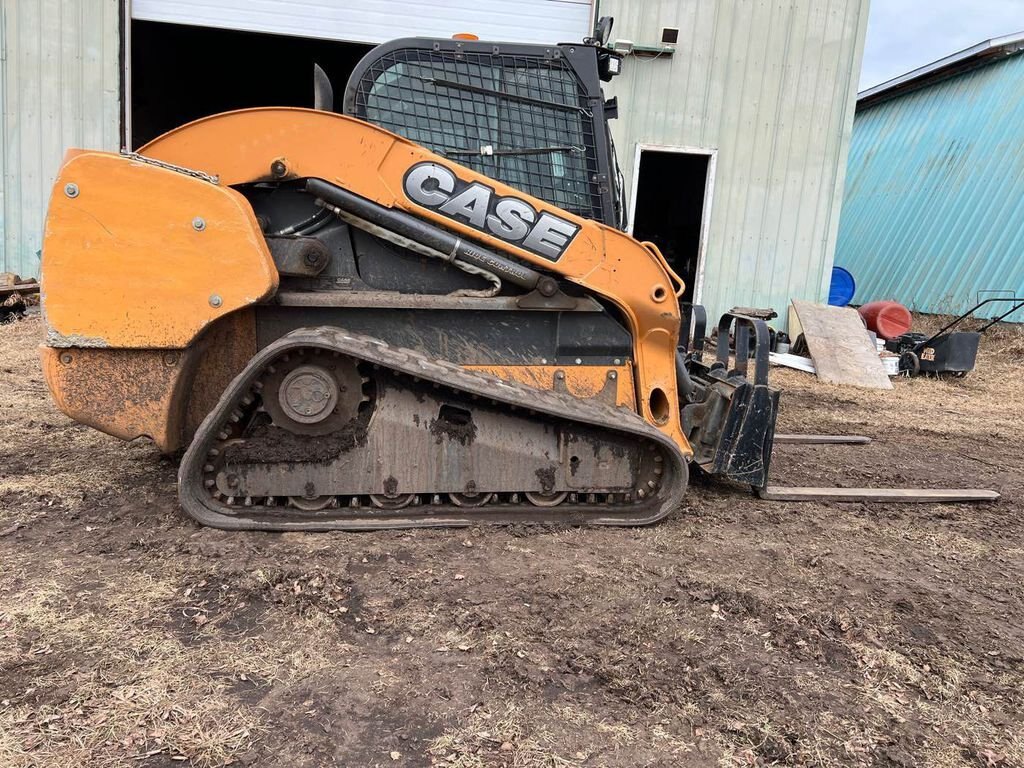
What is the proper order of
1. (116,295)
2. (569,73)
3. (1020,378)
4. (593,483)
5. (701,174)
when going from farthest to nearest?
A: (701,174), (1020,378), (569,73), (593,483), (116,295)

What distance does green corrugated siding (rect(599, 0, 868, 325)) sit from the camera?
9.59 m

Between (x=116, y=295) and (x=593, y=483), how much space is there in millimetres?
2284

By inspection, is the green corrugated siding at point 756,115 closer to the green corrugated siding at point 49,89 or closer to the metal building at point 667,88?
the metal building at point 667,88

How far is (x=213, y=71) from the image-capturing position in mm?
15367

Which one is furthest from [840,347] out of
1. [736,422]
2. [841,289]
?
[736,422]

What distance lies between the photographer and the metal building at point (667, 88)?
28.8 feet

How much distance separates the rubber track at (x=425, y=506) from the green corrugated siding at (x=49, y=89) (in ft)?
25.2

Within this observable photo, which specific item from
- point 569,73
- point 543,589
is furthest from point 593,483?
point 569,73

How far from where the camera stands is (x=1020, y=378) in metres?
9.74

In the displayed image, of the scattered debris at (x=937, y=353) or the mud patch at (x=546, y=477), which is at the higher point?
the scattered debris at (x=937, y=353)

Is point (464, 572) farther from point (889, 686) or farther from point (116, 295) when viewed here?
point (116, 295)

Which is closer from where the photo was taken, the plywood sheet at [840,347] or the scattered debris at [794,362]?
the plywood sheet at [840,347]

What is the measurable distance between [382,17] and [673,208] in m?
6.80

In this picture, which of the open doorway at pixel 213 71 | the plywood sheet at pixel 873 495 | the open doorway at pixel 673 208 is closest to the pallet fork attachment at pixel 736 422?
→ the plywood sheet at pixel 873 495
